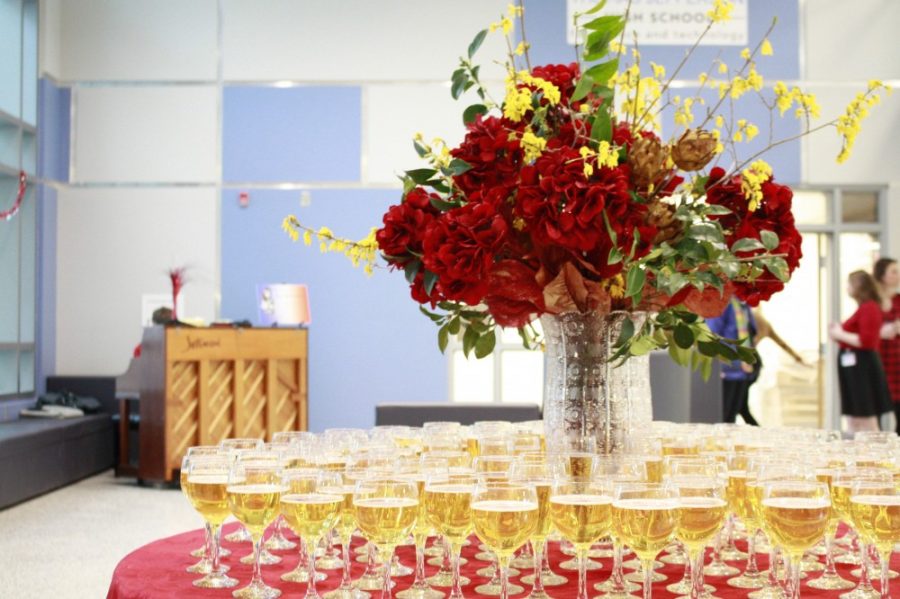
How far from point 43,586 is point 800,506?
394 centimetres

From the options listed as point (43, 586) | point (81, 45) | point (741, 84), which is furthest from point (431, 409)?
point (81, 45)

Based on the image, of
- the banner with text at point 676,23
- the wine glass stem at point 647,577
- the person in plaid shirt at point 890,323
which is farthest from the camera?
the banner with text at point 676,23

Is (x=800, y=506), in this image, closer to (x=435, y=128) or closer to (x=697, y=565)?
(x=697, y=565)

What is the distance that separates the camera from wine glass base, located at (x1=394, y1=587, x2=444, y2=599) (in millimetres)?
1452

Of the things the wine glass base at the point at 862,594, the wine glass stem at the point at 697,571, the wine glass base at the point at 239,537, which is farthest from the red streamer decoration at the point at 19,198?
the wine glass base at the point at 862,594

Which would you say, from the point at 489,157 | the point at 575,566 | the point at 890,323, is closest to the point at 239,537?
the point at 575,566

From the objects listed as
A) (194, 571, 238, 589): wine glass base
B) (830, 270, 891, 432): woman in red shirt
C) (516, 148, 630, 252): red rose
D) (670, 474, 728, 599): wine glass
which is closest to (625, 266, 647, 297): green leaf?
(516, 148, 630, 252): red rose

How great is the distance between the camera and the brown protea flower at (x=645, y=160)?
64.5 inches

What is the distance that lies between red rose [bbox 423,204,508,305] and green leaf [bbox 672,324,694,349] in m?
0.39

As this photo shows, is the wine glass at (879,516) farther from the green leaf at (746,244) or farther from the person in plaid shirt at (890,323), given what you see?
the person in plaid shirt at (890,323)

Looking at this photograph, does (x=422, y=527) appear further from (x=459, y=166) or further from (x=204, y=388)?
(x=204, y=388)

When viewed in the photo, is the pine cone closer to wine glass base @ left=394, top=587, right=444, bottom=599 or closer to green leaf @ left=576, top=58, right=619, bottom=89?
green leaf @ left=576, top=58, right=619, bottom=89

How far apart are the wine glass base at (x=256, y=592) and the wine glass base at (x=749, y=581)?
68 cm

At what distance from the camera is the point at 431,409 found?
485cm
